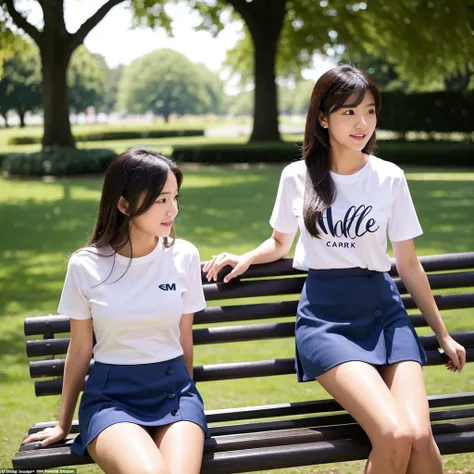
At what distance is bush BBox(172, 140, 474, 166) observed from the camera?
25594mm

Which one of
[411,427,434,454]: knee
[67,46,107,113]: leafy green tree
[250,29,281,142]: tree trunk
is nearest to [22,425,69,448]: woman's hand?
[411,427,434,454]: knee

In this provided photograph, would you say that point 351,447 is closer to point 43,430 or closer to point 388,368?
point 388,368

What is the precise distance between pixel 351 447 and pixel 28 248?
915 centimetres

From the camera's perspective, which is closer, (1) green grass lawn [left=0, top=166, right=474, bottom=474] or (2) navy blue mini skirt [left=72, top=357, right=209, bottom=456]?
(2) navy blue mini skirt [left=72, top=357, right=209, bottom=456]

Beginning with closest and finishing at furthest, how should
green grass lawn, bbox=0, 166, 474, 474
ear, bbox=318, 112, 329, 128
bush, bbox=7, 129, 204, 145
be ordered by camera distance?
ear, bbox=318, 112, 329, 128 < green grass lawn, bbox=0, 166, 474, 474 < bush, bbox=7, 129, 204, 145

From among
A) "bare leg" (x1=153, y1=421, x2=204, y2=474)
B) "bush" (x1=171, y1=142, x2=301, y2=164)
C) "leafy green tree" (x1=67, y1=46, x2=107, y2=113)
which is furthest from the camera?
"leafy green tree" (x1=67, y1=46, x2=107, y2=113)

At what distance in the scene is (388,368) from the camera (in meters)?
3.37

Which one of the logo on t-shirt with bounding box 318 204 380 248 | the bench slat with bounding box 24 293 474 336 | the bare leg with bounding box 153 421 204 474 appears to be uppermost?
the logo on t-shirt with bounding box 318 204 380 248

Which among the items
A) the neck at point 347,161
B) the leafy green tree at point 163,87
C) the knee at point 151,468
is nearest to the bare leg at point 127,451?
the knee at point 151,468

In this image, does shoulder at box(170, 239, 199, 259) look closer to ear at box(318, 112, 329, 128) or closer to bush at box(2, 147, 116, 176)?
ear at box(318, 112, 329, 128)

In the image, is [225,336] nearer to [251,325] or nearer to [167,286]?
[251,325]

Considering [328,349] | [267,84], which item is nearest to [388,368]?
[328,349]

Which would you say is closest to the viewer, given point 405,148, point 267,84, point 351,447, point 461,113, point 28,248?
point 351,447

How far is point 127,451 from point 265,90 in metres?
27.1
